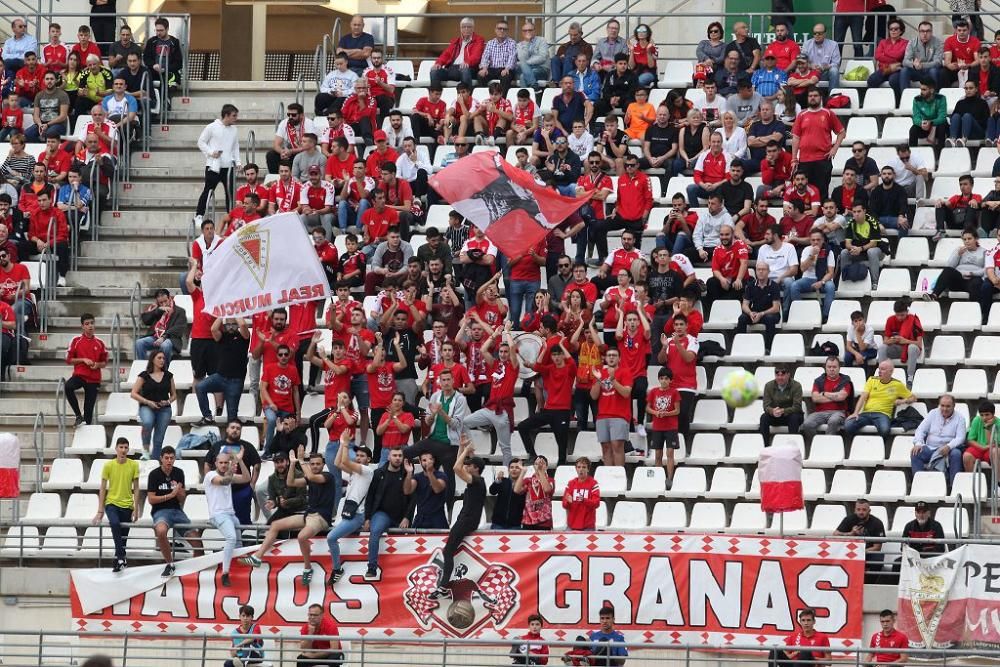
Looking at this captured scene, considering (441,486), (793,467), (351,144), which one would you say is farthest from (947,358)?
(351,144)

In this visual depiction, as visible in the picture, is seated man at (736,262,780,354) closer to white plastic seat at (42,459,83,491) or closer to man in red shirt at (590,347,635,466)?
man in red shirt at (590,347,635,466)

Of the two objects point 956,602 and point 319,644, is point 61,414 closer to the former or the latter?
point 319,644

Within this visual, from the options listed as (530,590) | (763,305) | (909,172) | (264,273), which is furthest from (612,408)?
(909,172)

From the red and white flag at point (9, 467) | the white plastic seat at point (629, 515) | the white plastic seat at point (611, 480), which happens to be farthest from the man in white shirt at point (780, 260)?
the red and white flag at point (9, 467)

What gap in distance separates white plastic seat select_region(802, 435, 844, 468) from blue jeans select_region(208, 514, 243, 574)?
6.59 m

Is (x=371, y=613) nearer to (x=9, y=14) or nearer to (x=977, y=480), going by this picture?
(x=977, y=480)

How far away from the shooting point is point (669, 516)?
24.6 m

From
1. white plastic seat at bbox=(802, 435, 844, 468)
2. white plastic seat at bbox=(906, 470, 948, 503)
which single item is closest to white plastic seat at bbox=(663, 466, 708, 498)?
white plastic seat at bbox=(802, 435, 844, 468)

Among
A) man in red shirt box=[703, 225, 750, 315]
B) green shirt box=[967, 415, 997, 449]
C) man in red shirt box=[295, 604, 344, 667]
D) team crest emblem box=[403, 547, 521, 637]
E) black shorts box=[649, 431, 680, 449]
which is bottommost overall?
man in red shirt box=[295, 604, 344, 667]

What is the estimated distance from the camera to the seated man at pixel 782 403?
25484 millimetres

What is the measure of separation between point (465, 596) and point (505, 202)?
240 inches

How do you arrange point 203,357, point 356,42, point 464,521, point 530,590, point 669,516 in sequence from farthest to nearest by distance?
point 356,42 → point 203,357 → point 669,516 → point 464,521 → point 530,590

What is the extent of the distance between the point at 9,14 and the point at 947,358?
1630cm

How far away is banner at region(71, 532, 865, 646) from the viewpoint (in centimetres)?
2244
